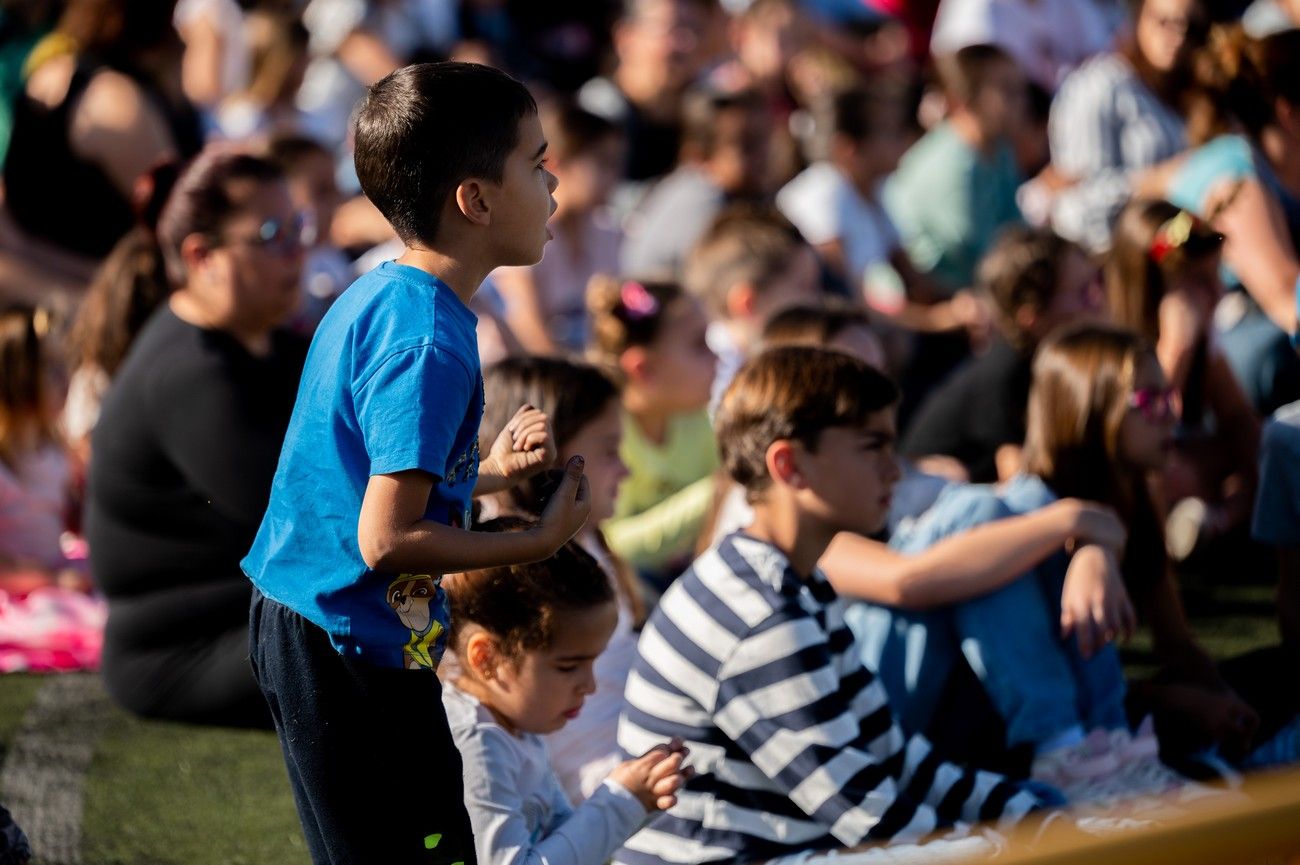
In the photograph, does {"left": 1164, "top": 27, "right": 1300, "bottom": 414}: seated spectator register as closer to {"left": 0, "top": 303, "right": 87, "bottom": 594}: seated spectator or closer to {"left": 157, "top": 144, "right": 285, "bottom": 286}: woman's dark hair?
{"left": 157, "top": 144, "right": 285, "bottom": 286}: woman's dark hair

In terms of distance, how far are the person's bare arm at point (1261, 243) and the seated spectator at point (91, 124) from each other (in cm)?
348

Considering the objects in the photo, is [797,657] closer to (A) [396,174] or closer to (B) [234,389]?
(A) [396,174]

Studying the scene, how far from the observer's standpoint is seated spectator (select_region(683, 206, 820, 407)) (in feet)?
17.5

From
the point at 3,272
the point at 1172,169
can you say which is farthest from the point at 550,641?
the point at 1172,169

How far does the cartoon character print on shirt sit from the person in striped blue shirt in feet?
2.59

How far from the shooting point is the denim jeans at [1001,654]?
339 centimetres

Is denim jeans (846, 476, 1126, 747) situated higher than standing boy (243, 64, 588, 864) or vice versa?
standing boy (243, 64, 588, 864)

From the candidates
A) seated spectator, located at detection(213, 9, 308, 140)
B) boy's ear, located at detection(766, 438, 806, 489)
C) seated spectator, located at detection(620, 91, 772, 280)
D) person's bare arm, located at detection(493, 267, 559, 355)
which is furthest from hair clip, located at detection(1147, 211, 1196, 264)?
seated spectator, located at detection(213, 9, 308, 140)

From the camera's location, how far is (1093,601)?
3.34 m

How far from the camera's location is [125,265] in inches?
183

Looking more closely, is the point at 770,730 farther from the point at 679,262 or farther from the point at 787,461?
the point at 679,262

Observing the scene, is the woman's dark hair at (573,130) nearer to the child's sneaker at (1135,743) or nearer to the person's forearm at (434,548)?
the child's sneaker at (1135,743)

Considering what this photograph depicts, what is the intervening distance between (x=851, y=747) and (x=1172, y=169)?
14.0 feet

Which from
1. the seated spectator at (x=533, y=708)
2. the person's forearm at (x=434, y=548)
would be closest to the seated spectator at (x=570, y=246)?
the seated spectator at (x=533, y=708)
